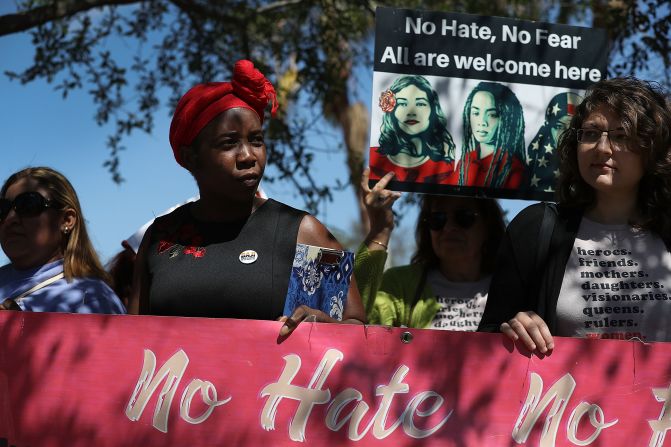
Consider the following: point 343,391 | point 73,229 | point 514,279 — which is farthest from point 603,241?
point 73,229

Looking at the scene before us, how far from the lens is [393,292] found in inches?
180

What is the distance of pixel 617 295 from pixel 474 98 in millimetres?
1446

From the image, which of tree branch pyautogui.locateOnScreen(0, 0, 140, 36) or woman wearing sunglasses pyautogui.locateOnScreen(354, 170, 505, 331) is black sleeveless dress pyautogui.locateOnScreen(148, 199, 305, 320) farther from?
tree branch pyautogui.locateOnScreen(0, 0, 140, 36)

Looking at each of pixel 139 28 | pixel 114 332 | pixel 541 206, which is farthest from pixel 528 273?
pixel 139 28

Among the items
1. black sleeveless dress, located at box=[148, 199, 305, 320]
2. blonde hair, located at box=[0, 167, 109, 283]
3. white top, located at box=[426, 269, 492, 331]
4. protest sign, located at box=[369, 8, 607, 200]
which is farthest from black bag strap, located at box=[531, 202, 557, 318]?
blonde hair, located at box=[0, 167, 109, 283]

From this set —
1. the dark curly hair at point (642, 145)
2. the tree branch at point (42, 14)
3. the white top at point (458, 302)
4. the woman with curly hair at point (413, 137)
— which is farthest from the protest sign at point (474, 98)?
the tree branch at point (42, 14)

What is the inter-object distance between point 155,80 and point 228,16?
1141 millimetres

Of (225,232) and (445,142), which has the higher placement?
(445,142)

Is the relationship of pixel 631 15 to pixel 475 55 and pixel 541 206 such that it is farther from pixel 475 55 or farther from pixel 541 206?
pixel 541 206

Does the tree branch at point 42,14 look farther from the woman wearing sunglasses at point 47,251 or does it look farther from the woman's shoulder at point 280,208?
the woman's shoulder at point 280,208

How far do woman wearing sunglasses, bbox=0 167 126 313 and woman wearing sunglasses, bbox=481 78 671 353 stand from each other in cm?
169

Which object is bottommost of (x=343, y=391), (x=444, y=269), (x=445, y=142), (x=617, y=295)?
(x=343, y=391)

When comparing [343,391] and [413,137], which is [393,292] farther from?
[343,391]

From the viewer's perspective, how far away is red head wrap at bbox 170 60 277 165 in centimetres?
354
